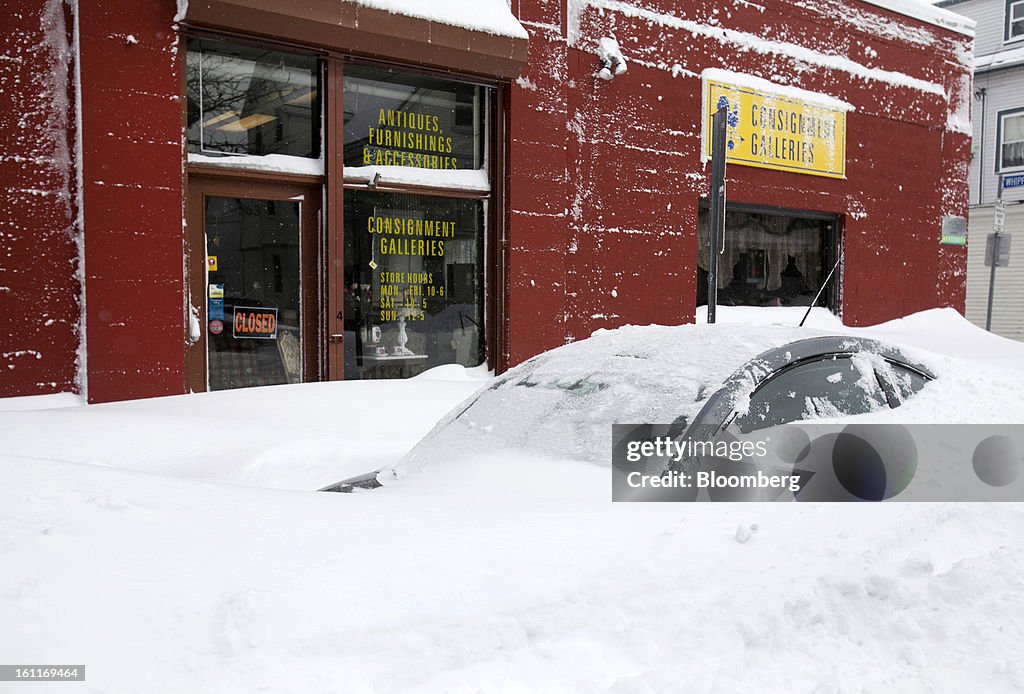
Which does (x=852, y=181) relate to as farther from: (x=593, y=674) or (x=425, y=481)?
(x=593, y=674)

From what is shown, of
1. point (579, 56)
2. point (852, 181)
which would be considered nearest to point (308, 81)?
point (579, 56)

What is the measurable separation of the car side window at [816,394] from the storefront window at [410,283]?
18.3 ft

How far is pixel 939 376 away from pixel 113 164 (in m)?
6.43

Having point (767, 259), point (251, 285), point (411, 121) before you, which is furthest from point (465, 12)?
point (767, 259)

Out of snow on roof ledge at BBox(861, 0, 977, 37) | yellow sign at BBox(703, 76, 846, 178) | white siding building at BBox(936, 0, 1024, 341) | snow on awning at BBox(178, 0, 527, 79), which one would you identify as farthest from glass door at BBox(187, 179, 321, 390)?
white siding building at BBox(936, 0, 1024, 341)

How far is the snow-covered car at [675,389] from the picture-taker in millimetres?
3549

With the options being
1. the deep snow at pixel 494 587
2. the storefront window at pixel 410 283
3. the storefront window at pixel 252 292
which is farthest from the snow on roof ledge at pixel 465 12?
the deep snow at pixel 494 587

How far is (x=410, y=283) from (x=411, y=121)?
1707 millimetres

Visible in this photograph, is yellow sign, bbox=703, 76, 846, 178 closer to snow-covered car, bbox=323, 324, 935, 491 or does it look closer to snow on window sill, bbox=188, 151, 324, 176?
snow on window sill, bbox=188, 151, 324, 176

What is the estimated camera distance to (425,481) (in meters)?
3.82

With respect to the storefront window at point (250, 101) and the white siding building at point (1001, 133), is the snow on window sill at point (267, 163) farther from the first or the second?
the white siding building at point (1001, 133)

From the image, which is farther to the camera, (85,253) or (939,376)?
(85,253)

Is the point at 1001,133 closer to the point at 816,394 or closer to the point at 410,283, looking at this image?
the point at 410,283

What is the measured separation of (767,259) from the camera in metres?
12.6
